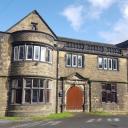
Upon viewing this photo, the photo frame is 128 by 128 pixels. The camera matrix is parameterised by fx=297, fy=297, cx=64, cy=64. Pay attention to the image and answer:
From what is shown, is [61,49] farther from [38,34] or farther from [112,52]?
[112,52]

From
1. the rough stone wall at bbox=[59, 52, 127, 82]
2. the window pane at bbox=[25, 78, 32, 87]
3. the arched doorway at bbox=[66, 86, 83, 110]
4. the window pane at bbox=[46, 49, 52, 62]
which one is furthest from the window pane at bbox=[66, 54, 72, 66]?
the window pane at bbox=[25, 78, 32, 87]

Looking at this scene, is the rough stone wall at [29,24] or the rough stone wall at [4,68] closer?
the rough stone wall at [4,68]

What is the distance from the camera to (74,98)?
1233 inches

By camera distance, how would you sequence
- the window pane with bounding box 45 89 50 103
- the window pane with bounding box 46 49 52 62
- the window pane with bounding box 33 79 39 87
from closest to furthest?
the window pane with bounding box 33 79 39 87
the window pane with bounding box 45 89 50 103
the window pane with bounding box 46 49 52 62

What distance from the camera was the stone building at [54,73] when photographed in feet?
89.8

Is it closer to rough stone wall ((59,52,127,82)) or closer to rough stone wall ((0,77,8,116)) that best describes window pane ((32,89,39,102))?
rough stone wall ((0,77,8,116))

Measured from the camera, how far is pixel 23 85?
27.0 m

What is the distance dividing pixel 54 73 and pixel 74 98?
358cm

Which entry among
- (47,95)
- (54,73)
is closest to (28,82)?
(47,95)

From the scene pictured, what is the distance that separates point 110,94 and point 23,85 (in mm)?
11366

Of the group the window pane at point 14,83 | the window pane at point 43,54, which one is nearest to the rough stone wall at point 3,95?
the window pane at point 14,83

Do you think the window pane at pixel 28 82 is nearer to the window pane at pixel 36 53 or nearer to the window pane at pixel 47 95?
the window pane at pixel 47 95

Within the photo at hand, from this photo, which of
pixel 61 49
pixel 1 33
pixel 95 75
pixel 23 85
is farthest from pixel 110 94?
pixel 1 33

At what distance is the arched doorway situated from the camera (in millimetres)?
31052
